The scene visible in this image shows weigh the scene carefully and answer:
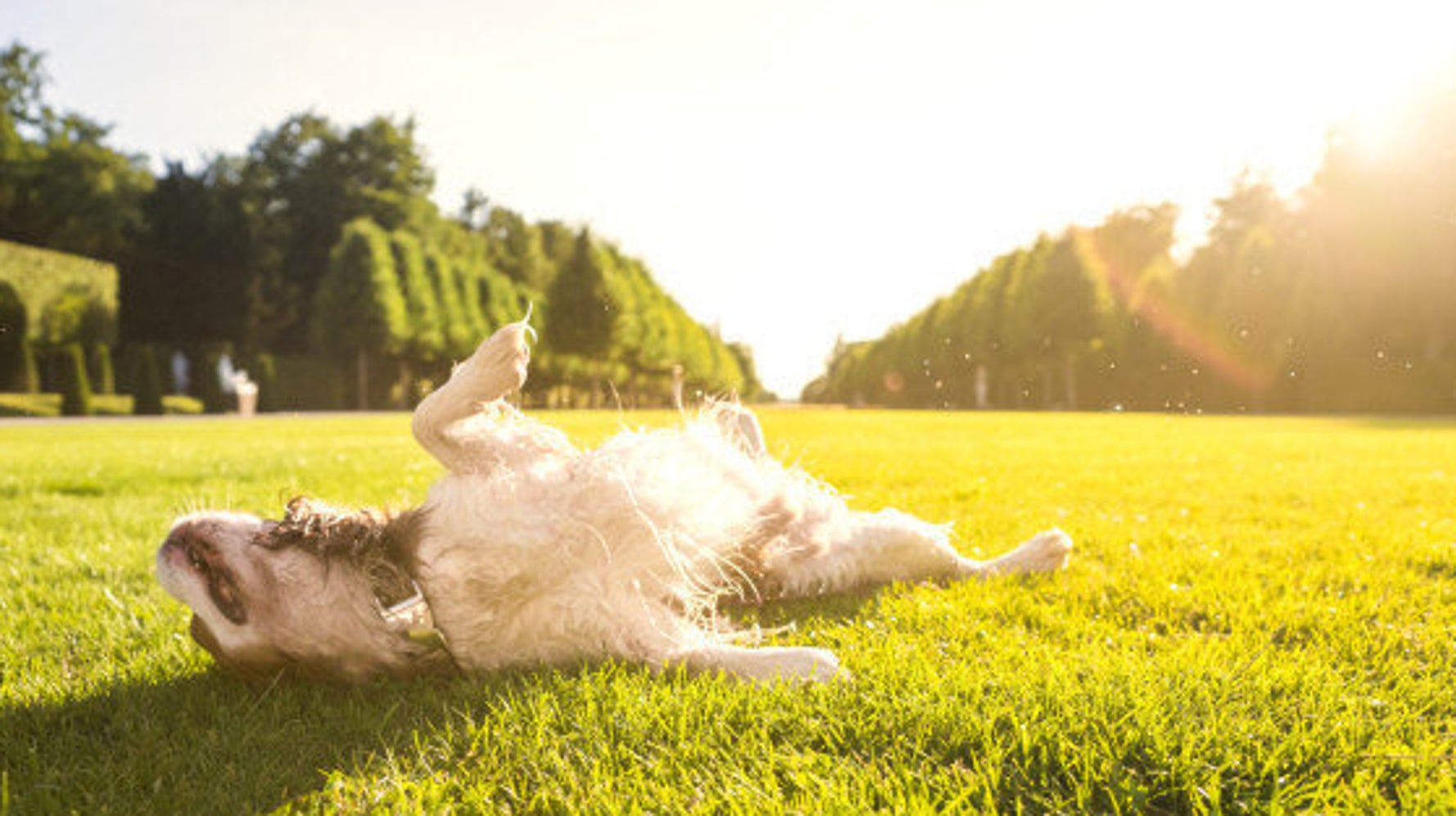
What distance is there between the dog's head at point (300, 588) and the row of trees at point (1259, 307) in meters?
20.5

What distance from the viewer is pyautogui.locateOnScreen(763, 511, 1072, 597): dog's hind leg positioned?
3.77 metres

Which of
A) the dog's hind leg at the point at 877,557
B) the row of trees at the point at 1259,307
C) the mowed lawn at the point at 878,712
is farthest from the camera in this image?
the row of trees at the point at 1259,307

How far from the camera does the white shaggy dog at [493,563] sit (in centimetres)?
250

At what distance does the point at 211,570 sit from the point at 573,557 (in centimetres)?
97

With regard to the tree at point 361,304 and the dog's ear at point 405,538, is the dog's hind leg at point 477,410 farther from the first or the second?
the tree at point 361,304

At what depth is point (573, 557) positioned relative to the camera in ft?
9.00

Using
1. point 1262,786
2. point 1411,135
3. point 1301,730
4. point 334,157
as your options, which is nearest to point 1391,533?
point 1301,730

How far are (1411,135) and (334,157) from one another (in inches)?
2224

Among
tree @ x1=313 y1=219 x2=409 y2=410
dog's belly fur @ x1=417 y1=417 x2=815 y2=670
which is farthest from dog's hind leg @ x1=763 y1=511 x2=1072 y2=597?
tree @ x1=313 y1=219 x2=409 y2=410

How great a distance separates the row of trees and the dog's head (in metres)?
20.5

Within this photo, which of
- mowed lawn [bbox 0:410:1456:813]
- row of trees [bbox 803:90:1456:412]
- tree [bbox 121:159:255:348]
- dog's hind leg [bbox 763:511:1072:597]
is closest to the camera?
mowed lawn [bbox 0:410:1456:813]

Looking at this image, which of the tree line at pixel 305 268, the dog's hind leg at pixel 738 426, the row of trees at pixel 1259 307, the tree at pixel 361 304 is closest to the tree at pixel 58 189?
the tree line at pixel 305 268

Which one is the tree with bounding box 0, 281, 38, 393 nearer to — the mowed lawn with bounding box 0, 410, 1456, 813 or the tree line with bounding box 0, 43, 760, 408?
the tree line with bounding box 0, 43, 760, 408

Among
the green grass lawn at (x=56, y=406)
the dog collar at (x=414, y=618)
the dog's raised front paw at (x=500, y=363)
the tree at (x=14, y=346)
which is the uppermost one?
the tree at (x=14, y=346)
